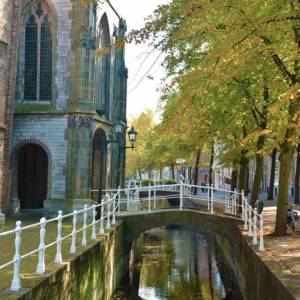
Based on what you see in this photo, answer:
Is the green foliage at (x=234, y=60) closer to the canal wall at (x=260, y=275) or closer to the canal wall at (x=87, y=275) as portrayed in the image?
the canal wall at (x=260, y=275)

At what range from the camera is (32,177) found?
24531mm

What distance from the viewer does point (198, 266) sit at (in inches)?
811

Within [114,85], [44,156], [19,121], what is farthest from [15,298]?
[114,85]

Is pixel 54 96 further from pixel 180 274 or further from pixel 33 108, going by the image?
pixel 180 274

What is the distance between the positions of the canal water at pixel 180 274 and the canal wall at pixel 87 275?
83 cm

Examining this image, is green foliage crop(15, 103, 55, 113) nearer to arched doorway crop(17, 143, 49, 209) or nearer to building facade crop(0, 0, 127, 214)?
building facade crop(0, 0, 127, 214)

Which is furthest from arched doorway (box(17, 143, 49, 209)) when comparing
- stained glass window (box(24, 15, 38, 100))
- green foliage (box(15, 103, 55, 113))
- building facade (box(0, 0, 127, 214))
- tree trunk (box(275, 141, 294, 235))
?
tree trunk (box(275, 141, 294, 235))

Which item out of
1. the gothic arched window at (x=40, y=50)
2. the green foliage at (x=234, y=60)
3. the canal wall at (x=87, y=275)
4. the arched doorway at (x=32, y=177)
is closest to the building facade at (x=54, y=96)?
the gothic arched window at (x=40, y=50)

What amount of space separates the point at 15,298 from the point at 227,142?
Answer: 1881 centimetres

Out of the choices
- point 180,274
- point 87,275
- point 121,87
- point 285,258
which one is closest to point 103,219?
point 87,275

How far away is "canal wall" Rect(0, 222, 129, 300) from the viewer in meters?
7.54

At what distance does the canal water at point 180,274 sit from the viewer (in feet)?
52.3

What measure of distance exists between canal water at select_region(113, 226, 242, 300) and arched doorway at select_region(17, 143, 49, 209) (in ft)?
18.8

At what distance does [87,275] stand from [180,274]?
813 cm
